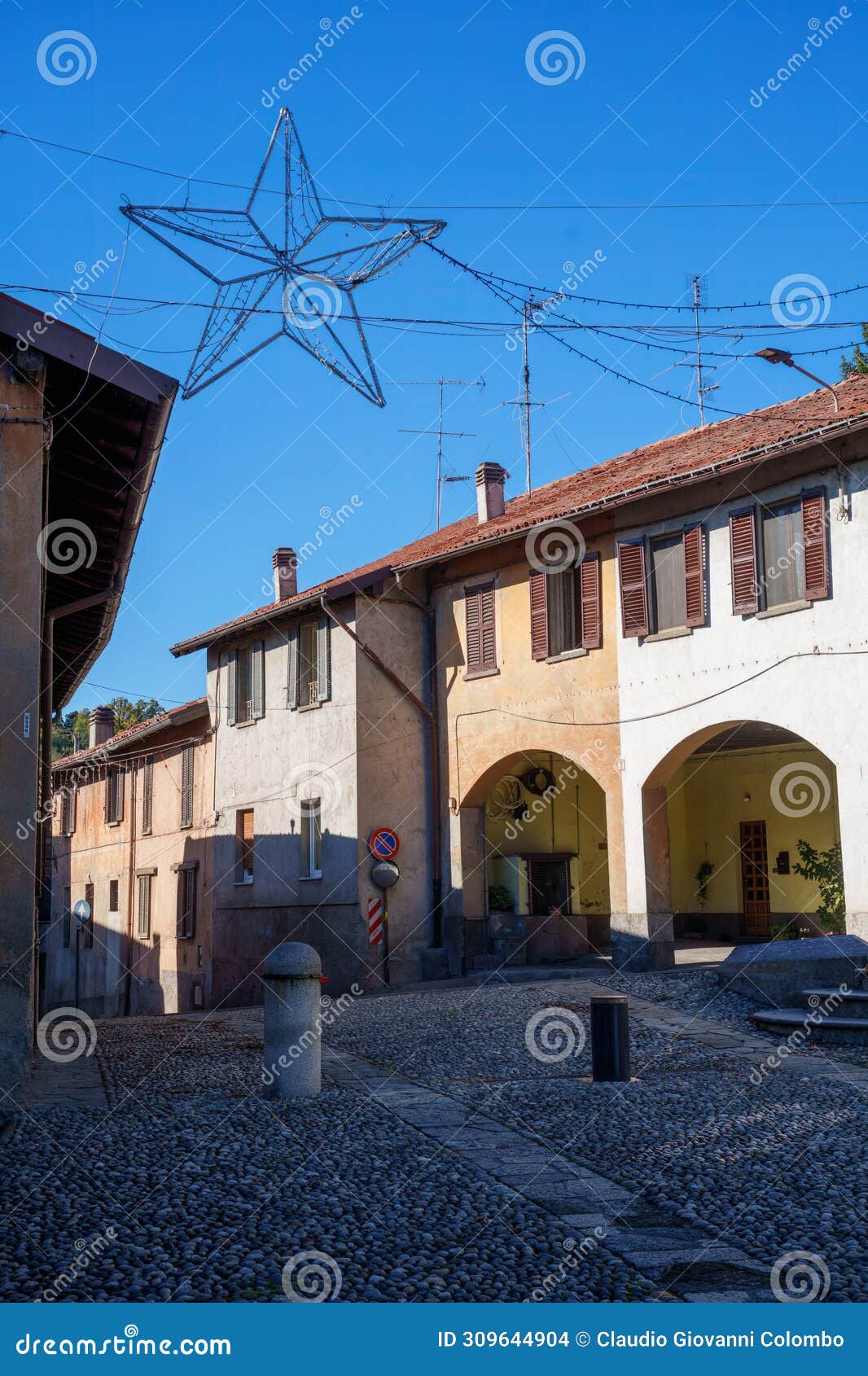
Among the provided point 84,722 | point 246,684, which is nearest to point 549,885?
point 246,684

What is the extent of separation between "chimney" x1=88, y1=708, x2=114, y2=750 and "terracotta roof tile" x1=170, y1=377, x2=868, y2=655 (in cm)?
1373

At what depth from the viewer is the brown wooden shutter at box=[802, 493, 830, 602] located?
51.8 feet

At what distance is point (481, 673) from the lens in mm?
21203

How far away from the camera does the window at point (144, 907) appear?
99.0 feet

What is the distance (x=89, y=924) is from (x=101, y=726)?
6.89 meters

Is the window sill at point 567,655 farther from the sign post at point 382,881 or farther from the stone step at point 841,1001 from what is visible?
the stone step at point 841,1001

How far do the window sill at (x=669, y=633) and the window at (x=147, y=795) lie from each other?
15.7 meters

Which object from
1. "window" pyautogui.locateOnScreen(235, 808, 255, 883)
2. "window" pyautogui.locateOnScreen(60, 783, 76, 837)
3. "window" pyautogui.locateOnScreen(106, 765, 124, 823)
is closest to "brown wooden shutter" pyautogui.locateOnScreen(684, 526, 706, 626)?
"window" pyautogui.locateOnScreen(235, 808, 255, 883)

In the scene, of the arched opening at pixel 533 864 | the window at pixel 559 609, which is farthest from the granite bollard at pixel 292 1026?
the arched opening at pixel 533 864

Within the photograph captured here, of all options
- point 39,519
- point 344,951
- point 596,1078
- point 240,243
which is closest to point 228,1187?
point 596,1078

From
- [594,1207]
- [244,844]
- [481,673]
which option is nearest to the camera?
[594,1207]

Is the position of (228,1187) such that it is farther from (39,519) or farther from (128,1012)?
(128,1012)

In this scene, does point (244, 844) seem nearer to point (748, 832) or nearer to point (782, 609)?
point (748, 832)

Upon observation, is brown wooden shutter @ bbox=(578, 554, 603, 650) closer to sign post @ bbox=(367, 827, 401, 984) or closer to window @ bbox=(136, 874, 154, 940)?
sign post @ bbox=(367, 827, 401, 984)
